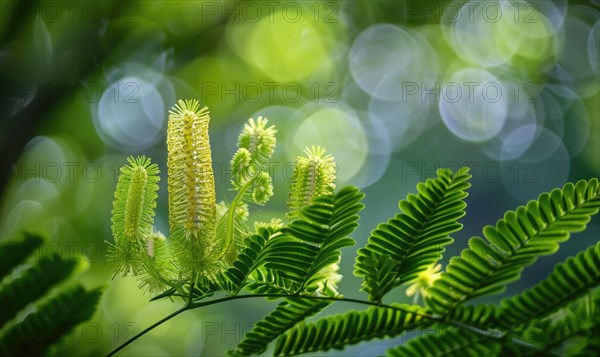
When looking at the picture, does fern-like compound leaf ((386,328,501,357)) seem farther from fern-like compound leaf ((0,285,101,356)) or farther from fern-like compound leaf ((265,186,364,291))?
fern-like compound leaf ((0,285,101,356))

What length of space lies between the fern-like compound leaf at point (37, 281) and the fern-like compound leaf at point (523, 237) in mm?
387

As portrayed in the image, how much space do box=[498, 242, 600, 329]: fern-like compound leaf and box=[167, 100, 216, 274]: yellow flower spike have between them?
11.7 inches

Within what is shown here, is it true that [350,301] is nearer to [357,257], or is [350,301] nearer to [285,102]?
[357,257]

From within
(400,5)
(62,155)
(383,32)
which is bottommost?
(62,155)

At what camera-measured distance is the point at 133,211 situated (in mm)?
692

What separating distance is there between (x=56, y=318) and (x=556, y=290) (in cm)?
48

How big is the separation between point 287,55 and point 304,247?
10.3 ft

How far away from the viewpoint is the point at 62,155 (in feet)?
10.2

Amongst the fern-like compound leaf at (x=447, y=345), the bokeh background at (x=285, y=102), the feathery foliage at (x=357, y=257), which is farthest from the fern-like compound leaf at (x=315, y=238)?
the bokeh background at (x=285, y=102)

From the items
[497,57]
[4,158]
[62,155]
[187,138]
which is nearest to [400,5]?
[497,57]

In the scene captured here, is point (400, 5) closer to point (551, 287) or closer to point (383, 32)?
point (383, 32)

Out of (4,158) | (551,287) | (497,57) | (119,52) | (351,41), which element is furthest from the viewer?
(497,57)

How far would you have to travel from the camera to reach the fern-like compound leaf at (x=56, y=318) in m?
0.67

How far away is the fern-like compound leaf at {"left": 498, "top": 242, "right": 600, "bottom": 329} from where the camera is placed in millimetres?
613
